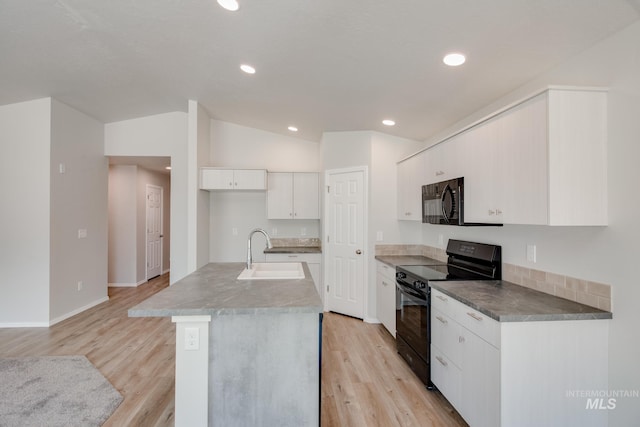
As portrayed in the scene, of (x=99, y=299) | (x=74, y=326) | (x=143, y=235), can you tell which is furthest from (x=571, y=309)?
(x=143, y=235)

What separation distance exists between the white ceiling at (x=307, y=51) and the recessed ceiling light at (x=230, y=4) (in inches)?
2.3

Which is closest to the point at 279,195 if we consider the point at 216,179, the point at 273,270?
the point at 216,179

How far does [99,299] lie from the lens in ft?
15.6

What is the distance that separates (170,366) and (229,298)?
66.8 inches

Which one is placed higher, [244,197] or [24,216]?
[244,197]

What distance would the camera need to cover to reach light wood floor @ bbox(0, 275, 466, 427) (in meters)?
2.16

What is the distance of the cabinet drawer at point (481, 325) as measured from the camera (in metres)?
1.66

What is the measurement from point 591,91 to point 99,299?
6.19 meters

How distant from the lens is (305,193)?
4.89m

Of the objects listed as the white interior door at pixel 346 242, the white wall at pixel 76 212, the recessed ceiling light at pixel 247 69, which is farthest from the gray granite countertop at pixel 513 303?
the white wall at pixel 76 212

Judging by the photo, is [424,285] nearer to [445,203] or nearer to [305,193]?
[445,203]

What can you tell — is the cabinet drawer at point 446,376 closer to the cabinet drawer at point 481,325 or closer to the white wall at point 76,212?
the cabinet drawer at point 481,325

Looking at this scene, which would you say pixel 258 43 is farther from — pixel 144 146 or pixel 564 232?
pixel 144 146

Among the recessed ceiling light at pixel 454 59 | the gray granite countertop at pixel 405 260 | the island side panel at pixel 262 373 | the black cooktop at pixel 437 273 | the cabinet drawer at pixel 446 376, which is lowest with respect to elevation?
the cabinet drawer at pixel 446 376
